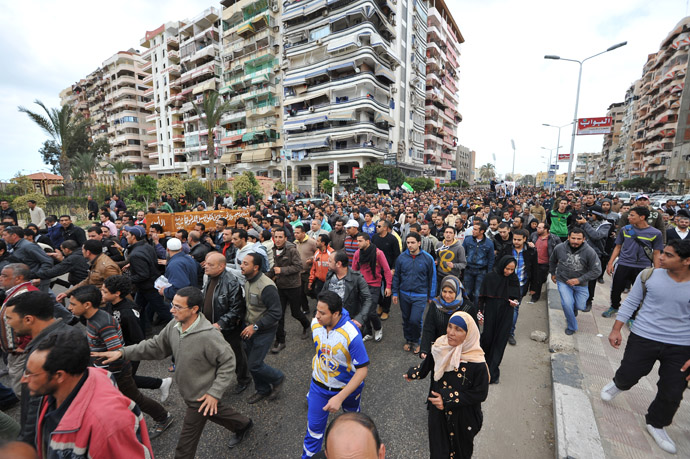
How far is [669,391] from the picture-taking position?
2688mm

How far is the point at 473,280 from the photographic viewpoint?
5.39 m

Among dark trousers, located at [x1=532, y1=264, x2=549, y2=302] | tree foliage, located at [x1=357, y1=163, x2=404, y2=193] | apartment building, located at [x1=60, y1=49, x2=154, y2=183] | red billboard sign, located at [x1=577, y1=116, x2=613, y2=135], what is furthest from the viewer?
apartment building, located at [x1=60, y1=49, x2=154, y2=183]

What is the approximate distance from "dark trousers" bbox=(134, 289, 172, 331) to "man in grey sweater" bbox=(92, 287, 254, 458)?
9.30 feet

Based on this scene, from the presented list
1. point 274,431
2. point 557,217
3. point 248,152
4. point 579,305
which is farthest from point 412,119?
point 274,431

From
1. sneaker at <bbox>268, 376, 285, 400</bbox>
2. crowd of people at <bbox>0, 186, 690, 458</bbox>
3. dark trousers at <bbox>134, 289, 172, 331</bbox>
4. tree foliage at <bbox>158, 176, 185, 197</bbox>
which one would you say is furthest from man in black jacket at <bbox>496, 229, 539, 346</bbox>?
tree foliage at <bbox>158, 176, 185, 197</bbox>

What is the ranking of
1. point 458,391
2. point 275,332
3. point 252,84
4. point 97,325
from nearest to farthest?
1. point 458,391
2. point 97,325
3. point 275,332
4. point 252,84

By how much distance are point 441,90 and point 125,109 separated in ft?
208

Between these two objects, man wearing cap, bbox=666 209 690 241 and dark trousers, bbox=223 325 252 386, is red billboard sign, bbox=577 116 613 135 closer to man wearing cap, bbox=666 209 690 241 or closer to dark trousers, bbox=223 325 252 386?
man wearing cap, bbox=666 209 690 241

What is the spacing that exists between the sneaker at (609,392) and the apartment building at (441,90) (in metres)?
48.3

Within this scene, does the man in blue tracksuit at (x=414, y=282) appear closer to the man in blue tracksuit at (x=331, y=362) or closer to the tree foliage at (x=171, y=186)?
the man in blue tracksuit at (x=331, y=362)

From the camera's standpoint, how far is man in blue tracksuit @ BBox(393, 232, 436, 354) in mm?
4340

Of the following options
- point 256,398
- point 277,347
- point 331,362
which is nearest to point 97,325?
point 256,398

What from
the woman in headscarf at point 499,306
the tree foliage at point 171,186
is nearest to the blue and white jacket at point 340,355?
the woman in headscarf at point 499,306

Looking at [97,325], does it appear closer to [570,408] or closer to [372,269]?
[372,269]
